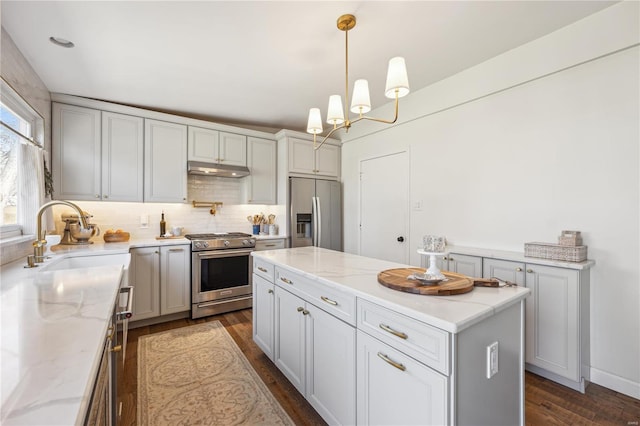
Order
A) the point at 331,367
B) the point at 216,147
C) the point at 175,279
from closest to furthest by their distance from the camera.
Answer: the point at 331,367, the point at 175,279, the point at 216,147

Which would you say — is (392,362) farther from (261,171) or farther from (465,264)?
(261,171)

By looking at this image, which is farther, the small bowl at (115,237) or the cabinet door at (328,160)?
the cabinet door at (328,160)

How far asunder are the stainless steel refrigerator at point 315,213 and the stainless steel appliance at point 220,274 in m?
0.75

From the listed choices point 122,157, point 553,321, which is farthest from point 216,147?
point 553,321

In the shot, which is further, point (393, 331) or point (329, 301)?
point (329, 301)

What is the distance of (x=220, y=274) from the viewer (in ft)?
11.6

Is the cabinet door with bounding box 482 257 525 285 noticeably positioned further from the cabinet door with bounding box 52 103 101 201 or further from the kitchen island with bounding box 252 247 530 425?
the cabinet door with bounding box 52 103 101 201

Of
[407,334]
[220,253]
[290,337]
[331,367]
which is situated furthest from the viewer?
[220,253]

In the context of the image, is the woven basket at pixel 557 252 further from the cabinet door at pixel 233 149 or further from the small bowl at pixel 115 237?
the small bowl at pixel 115 237

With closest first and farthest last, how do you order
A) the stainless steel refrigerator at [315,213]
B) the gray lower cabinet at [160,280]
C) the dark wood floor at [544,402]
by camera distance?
the dark wood floor at [544,402] < the gray lower cabinet at [160,280] < the stainless steel refrigerator at [315,213]

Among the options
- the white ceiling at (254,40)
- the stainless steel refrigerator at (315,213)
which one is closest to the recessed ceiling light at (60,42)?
the white ceiling at (254,40)

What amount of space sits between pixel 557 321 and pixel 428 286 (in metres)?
1.48

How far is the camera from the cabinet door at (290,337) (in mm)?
1885

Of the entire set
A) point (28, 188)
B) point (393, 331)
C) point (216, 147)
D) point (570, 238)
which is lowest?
point (393, 331)
